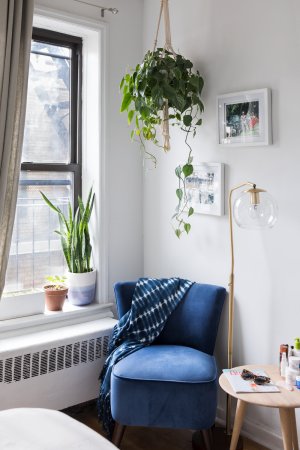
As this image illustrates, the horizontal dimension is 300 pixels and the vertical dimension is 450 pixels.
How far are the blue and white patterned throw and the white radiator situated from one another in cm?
13

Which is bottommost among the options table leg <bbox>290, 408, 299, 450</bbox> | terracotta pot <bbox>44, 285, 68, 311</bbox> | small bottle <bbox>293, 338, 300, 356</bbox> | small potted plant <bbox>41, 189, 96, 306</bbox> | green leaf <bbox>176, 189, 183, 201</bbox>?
table leg <bbox>290, 408, 299, 450</bbox>

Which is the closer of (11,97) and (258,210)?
(258,210)

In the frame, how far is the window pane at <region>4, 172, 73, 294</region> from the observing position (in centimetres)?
307

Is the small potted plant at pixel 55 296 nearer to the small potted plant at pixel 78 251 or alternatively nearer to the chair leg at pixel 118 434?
the small potted plant at pixel 78 251

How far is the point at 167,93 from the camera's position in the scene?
8.70 feet

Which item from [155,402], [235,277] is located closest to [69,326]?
[155,402]

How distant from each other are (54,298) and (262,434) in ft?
4.76

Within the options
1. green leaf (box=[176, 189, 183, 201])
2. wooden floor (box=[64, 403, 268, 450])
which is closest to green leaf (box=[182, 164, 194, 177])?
green leaf (box=[176, 189, 183, 201])

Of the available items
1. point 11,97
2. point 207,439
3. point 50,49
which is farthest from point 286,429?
point 50,49

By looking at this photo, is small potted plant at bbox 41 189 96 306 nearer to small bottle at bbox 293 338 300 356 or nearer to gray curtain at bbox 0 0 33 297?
gray curtain at bbox 0 0 33 297

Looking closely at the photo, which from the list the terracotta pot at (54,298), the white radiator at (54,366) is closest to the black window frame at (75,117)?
the terracotta pot at (54,298)

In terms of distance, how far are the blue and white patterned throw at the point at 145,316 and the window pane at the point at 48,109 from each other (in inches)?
41.6

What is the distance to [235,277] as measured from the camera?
2.77m

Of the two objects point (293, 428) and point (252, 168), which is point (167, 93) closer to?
point (252, 168)
